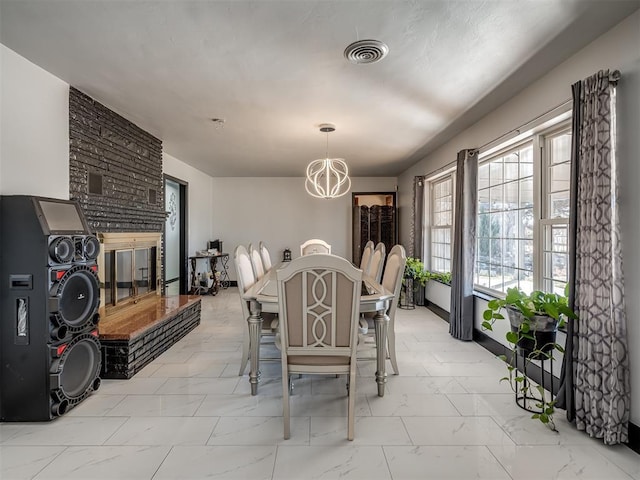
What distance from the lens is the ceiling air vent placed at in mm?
2168

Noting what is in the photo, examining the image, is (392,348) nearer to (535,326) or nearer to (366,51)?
(535,326)

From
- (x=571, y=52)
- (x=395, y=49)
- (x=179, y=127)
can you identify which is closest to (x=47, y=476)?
(x=395, y=49)

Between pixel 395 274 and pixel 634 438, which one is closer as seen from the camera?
pixel 634 438

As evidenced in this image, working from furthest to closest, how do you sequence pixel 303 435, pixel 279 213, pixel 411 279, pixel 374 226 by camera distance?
1. pixel 279 213
2. pixel 374 226
3. pixel 411 279
4. pixel 303 435

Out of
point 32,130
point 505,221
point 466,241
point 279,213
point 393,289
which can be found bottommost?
point 393,289

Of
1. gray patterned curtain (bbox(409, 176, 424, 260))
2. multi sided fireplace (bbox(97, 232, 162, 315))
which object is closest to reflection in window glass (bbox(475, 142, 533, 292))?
gray patterned curtain (bbox(409, 176, 424, 260))

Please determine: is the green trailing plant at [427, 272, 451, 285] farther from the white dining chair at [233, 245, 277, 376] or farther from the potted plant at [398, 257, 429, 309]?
the white dining chair at [233, 245, 277, 376]

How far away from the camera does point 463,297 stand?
377 centimetres

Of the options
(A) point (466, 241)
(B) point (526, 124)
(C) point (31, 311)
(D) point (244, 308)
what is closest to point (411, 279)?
(A) point (466, 241)

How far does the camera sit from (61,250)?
216 centimetres

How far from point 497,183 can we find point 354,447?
9.84 feet

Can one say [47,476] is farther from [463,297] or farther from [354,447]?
[463,297]

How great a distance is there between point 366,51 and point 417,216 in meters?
3.78

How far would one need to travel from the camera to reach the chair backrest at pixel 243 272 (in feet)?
9.05
